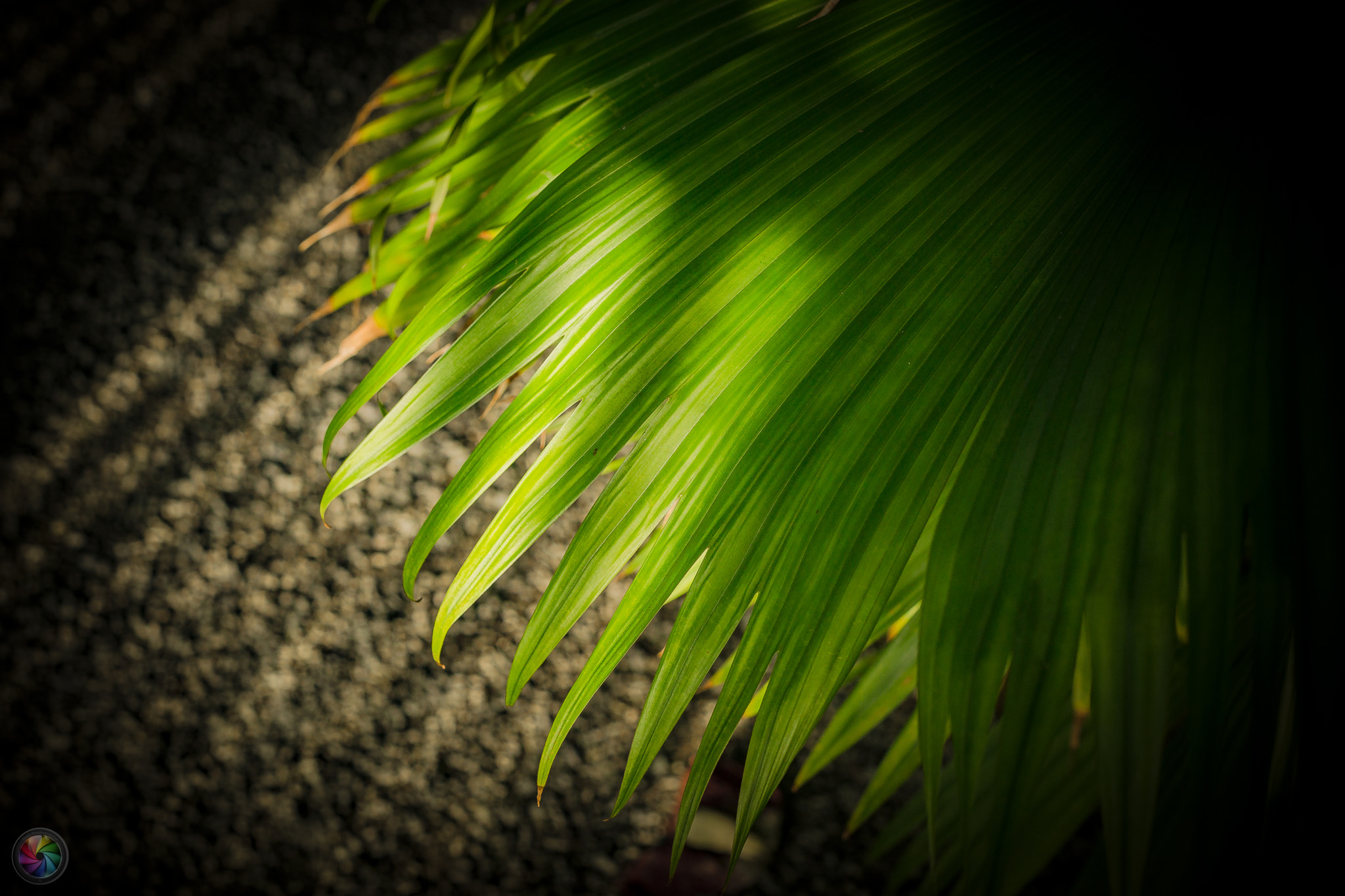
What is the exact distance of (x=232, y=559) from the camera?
1357mm

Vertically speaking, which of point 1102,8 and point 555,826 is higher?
point 1102,8

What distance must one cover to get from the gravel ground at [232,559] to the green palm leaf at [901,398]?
100cm

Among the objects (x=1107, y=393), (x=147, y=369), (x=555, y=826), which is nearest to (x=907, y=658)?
(x=1107, y=393)

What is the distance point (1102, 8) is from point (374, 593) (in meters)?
1.38

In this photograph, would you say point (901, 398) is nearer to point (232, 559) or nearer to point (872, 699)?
point (872, 699)

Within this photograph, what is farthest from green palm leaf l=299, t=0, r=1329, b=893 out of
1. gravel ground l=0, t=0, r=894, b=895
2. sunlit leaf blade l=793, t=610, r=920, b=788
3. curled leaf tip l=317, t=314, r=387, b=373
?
gravel ground l=0, t=0, r=894, b=895

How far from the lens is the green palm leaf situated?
33cm

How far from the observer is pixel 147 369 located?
4.73 feet

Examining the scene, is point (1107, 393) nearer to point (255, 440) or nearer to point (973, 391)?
point (973, 391)

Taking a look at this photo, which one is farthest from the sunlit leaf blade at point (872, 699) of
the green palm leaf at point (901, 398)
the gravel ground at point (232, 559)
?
the gravel ground at point (232, 559)

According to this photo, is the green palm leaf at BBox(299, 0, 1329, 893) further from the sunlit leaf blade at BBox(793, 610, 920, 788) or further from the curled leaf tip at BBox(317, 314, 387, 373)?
the sunlit leaf blade at BBox(793, 610, 920, 788)

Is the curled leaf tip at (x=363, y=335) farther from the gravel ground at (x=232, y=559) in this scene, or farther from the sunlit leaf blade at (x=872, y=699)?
the gravel ground at (x=232, y=559)

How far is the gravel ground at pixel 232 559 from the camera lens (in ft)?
3.95

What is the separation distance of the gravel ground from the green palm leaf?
1.00 m
